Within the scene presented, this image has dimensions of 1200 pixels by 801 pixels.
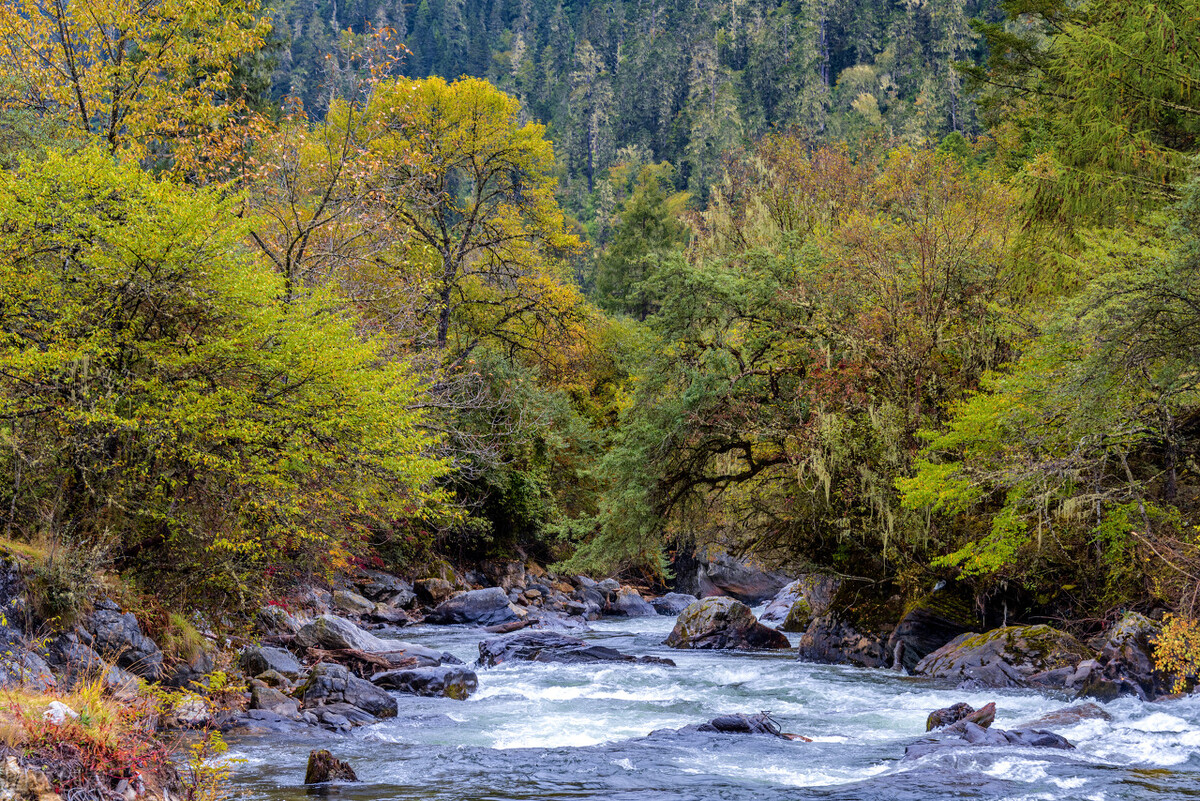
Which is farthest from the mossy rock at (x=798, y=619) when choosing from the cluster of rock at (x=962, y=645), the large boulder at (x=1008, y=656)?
the large boulder at (x=1008, y=656)

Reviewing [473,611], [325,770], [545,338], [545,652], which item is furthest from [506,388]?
[325,770]

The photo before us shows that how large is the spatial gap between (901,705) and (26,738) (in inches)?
409

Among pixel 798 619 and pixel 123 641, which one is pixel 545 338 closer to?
pixel 798 619

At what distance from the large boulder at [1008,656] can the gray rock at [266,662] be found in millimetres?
9881

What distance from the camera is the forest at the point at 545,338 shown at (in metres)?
10.1

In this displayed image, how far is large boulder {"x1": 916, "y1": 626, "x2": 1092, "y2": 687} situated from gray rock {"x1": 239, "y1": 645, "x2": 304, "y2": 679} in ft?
32.4

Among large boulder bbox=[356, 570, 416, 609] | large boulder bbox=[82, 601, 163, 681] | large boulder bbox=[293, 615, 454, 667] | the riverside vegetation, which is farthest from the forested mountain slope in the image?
large boulder bbox=[82, 601, 163, 681]

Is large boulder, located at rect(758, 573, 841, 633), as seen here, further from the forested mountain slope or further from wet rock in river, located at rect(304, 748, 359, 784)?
the forested mountain slope

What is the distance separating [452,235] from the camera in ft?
86.5

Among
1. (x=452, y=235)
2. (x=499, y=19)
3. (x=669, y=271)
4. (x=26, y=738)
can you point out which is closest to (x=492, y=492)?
(x=452, y=235)

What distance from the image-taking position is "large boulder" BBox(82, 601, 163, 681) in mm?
9609

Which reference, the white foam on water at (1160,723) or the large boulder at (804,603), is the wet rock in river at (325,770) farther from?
the large boulder at (804,603)

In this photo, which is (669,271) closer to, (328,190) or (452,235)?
(328,190)

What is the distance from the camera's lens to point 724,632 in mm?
19594
